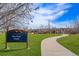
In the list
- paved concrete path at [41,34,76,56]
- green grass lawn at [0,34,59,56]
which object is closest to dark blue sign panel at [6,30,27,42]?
green grass lawn at [0,34,59,56]

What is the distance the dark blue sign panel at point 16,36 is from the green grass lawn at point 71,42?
96 cm

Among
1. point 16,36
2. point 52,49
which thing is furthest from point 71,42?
point 16,36

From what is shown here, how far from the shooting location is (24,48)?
7254 mm

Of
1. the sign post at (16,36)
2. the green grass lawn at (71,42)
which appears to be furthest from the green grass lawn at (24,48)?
the green grass lawn at (71,42)

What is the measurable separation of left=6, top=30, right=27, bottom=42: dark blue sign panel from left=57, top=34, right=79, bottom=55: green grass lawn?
0.96 m

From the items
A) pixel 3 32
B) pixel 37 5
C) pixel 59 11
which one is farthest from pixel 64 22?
pixel 3 32

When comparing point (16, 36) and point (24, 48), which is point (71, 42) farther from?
point (16, 36)

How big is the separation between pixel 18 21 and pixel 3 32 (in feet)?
1.58

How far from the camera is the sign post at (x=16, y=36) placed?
23.7 ft

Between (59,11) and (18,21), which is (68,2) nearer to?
(59,11)

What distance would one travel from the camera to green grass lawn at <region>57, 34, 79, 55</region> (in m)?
7.18

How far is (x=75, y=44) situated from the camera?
283 inches

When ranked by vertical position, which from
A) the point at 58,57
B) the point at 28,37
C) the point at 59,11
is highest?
the point at 59,11

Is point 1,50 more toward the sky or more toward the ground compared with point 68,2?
more toward the ground
